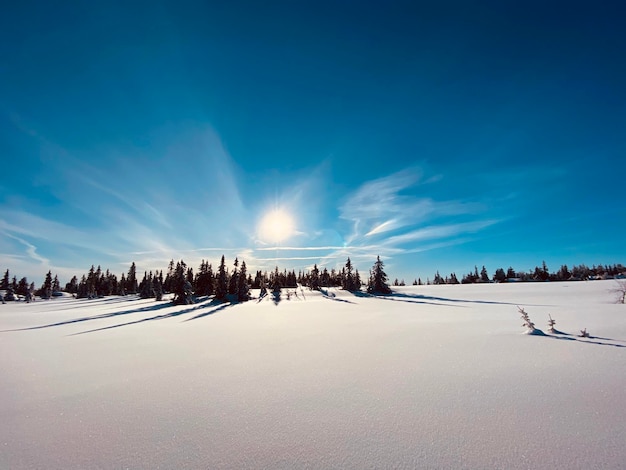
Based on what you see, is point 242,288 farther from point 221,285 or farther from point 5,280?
point 5,280

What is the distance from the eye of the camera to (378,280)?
164 ft

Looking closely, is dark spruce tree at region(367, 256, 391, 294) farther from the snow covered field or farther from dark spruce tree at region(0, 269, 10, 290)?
dark spruce tree at region(0, 269, 10, 290)

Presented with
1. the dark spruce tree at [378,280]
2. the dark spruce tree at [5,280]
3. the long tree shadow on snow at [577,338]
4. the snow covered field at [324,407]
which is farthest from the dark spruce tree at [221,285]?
the dark spruce tree at [5,280]

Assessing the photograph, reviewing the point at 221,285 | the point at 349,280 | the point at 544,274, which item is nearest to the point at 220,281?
the point at 221,285

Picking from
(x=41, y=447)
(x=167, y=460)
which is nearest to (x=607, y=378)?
(x=167, y=460)

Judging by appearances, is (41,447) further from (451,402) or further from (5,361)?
(5,361)

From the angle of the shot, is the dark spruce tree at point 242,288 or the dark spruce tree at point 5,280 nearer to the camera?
the dark spruce tree at point 242,288

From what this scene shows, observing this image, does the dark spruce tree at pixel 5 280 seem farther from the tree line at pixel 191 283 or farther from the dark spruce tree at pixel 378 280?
the dark spruce tree at pixel 378 280

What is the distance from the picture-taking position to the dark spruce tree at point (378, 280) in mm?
49625

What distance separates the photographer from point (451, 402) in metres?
4.43

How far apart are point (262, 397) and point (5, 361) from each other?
928 centimetres

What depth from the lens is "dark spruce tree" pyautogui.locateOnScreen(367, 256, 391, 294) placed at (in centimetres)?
4962

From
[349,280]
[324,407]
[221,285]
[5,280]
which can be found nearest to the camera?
[324,407]

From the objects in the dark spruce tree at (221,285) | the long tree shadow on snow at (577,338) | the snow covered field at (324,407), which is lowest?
the long tree shadow on snow at (577,338)
